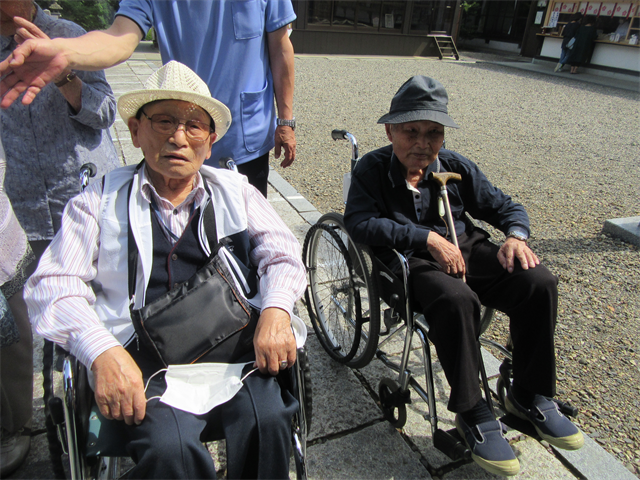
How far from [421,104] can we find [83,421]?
1790 millimetres

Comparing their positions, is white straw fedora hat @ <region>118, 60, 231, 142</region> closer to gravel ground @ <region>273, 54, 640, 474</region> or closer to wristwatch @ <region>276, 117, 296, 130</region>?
wristwatch @ <region>276, 117, 296, 130</region>

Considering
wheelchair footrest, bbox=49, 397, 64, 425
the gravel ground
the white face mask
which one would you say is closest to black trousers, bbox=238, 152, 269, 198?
the white face mask

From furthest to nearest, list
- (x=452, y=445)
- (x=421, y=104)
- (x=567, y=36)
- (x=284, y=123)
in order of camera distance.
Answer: (x=567, y=36)
(x=284, y=123)
(x=421, y=104)
(x=452, y=445)

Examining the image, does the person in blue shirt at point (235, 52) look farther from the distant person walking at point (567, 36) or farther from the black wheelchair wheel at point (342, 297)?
the distant person walking at point (567, 36)

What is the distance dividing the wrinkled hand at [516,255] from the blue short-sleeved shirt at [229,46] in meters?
1.33

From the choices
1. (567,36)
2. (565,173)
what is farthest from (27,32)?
(567,36)

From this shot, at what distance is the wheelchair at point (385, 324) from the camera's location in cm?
178

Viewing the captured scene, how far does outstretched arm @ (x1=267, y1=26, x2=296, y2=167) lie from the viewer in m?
2.34

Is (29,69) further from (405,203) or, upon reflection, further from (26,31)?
(405,203)

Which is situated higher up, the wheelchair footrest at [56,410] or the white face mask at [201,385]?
the wheelchair footrest at [56,410]

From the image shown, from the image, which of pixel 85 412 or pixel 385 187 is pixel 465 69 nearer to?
pixel 385 187

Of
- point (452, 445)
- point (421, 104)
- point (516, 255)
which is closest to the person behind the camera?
point (452, 445)

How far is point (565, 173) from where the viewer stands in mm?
6031

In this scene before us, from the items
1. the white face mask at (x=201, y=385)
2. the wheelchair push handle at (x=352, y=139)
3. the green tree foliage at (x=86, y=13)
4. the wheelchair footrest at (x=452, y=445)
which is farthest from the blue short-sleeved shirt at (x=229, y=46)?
the green tree foliage at (x=86, y=13)
